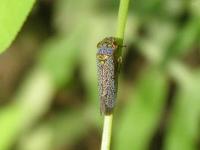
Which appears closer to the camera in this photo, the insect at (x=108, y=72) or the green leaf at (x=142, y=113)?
the insect at (x=108, y=72)

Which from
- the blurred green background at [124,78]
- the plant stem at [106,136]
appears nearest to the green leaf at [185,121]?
the blurred green background at [124,78]

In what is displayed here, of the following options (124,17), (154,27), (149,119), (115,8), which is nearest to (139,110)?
(149,119)

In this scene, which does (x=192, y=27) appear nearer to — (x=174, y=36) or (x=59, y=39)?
(x=174, y=36)

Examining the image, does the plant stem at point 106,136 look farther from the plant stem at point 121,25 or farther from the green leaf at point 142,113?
the green leaf at point 142,113

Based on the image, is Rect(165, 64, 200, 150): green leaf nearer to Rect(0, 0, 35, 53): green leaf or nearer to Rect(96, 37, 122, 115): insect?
Rect(96, 37, 122, 115): insect

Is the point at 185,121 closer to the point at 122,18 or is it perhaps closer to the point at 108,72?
the point at 108,72
